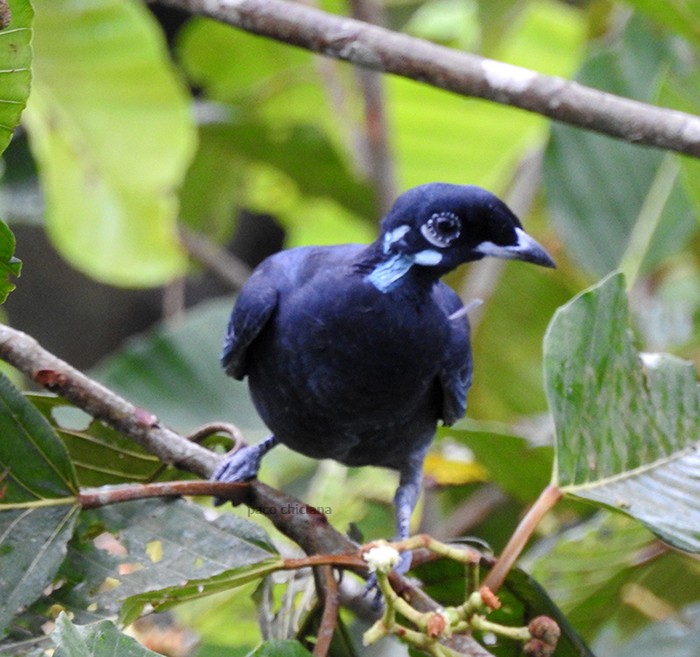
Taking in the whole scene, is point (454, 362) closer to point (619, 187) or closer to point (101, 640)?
point (101, 640)

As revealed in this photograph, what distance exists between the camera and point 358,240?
5055 mm

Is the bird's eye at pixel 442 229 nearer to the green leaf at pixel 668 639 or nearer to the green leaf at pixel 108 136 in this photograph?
the green leaf at pixel 668 639

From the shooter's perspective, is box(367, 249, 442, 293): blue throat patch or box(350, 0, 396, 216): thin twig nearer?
box(367, 249, 442, 293): blue throat patch

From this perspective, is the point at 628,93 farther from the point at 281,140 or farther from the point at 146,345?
the point at 146,345

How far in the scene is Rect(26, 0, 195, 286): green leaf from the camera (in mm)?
3547

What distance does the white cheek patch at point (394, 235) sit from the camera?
6.22ft

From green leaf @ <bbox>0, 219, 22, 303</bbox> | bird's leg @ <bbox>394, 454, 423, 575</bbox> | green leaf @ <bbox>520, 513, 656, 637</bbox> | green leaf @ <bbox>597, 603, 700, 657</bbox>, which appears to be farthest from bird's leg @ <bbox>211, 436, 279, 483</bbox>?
green leaf @ <bbox>597, 603, 700, 657</bbox>

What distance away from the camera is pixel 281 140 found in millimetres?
4109

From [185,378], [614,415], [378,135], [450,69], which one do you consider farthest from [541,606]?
[378,135]

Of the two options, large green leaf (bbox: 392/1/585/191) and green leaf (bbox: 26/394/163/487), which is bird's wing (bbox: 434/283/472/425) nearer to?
green leaf (bbox: 26/394/163/487)

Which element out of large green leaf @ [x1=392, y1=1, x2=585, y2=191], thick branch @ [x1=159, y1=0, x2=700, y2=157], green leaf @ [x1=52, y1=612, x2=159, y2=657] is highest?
thick branch @ [x1=159, y1=0, x2=700, y2=157]

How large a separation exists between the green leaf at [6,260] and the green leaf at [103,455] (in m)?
0.37

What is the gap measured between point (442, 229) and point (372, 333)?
25cm

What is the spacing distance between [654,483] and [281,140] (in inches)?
104
